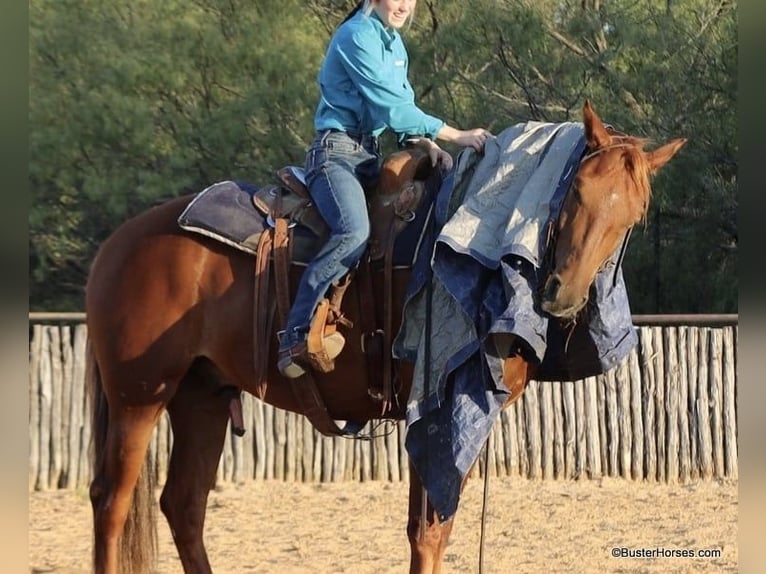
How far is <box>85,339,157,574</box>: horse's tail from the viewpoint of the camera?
442 centimetres

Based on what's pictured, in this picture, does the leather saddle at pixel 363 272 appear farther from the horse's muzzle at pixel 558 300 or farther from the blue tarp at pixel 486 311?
the horse's muzzle at pixel 558 300

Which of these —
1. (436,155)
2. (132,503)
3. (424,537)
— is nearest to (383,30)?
(436,155)

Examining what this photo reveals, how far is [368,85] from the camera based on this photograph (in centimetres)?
390

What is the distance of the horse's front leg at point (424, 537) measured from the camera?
3.76 m

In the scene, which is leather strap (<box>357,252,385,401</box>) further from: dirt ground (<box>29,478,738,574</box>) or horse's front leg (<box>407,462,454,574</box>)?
dirt ground (<box>29,478,738,574</box>)

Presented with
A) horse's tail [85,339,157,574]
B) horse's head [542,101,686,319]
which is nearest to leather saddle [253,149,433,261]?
horse's head [542,101,686,319]

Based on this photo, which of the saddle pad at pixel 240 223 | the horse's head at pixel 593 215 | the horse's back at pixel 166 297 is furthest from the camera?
the horse's back at pixel 166 297

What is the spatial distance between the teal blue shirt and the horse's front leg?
4.67 ft

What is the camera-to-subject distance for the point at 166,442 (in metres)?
7.91

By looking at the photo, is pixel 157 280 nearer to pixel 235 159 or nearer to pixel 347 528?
pixel 347 528

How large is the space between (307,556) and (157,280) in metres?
2.66

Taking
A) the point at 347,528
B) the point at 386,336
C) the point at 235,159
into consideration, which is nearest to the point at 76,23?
the point at 235,159

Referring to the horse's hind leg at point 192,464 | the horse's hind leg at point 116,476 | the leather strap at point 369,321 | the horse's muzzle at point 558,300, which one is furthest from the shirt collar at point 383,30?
the horse's hind leg at point 116,476

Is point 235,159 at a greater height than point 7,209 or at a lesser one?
greater
